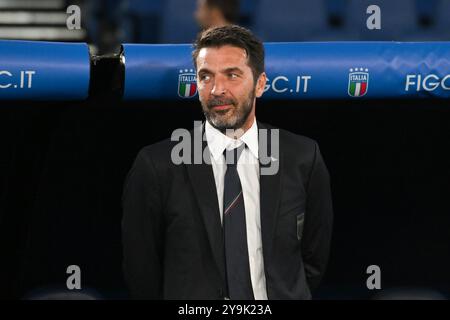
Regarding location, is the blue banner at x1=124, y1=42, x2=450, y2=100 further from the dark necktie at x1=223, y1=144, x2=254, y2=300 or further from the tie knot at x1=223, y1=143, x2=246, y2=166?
the dark necktie at x1=223, y1=144, x2=254, y2=300

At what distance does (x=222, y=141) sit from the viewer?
11.5 ft

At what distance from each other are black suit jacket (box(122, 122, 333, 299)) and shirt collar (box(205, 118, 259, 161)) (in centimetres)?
9

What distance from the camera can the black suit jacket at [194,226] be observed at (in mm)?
3385

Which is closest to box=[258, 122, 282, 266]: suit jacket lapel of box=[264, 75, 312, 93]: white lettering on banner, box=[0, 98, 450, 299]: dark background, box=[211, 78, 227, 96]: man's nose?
box=[211, 78, 227, 96]: man's nose

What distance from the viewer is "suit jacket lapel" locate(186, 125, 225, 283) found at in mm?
3387

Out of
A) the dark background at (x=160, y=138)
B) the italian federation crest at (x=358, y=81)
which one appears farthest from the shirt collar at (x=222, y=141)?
the dark background at (x=160, y=138)

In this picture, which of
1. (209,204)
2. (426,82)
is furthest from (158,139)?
(209,204)

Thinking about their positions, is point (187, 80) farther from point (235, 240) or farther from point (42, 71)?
point (235, 240)

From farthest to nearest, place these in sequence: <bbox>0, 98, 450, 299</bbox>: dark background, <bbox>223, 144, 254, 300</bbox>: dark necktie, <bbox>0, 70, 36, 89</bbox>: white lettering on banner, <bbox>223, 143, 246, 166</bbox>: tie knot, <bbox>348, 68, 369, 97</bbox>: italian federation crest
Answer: <bbox>0, 98, 450, 299</bbox>: dark background
<bbox>348, 68, 369, 97</bbox>: italian federation crest
<bbox>0, 70, 36, 89</bbox>: white lettering on banner
<bbox>223, 143, 246, 166</bbox>: tie knot
<bbox>223, 144, 254, 300</bbox>: dark necktie

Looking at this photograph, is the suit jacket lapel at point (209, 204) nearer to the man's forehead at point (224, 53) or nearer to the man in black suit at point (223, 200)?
the man in black suit at point (223, 200)

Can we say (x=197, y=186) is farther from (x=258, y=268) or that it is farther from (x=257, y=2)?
(x=257, y=2)

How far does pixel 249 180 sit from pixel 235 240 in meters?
0.24

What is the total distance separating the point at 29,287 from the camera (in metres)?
5.45
